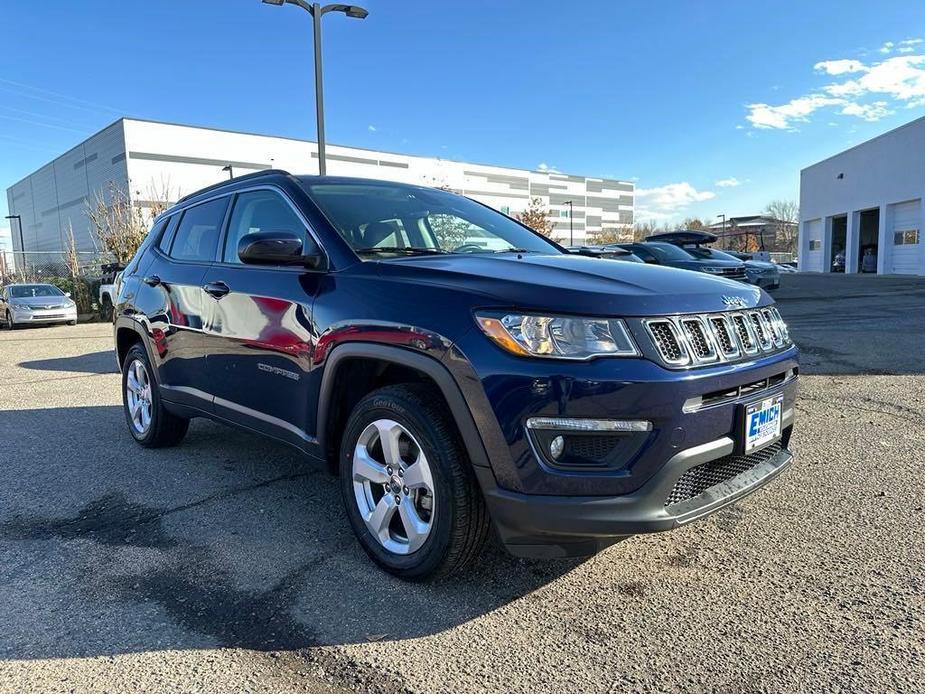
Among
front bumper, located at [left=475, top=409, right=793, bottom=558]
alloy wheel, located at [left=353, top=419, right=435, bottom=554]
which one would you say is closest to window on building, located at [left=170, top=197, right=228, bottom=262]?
alloy wheel, located at [left=353, top=419, right=435, bottom=554]

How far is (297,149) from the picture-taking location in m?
57.3

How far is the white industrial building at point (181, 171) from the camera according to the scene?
48500 mm

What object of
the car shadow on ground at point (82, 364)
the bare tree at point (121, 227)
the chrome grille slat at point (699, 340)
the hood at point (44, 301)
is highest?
the bare tree at point (121, 227)

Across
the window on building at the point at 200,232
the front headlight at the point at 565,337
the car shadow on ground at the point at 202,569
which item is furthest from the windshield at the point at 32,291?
the front headlight at the point at 565,337

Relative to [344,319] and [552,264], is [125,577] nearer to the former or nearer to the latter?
[344,319]

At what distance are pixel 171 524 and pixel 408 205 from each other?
218 cm

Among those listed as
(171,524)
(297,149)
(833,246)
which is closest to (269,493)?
(171,524)

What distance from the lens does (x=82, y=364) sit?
10125 mm

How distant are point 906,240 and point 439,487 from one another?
33886 mm

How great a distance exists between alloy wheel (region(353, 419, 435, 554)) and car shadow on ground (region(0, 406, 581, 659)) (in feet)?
0.68

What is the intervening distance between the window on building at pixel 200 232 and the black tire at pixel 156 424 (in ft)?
2.88

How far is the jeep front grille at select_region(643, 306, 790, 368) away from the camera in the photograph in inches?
91.6

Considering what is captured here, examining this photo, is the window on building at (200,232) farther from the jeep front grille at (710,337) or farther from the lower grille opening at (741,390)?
the lower grille opening at (741,390)

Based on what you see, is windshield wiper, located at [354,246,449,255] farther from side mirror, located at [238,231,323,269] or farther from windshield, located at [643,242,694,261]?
windshield, located at [643,242,694,261]
